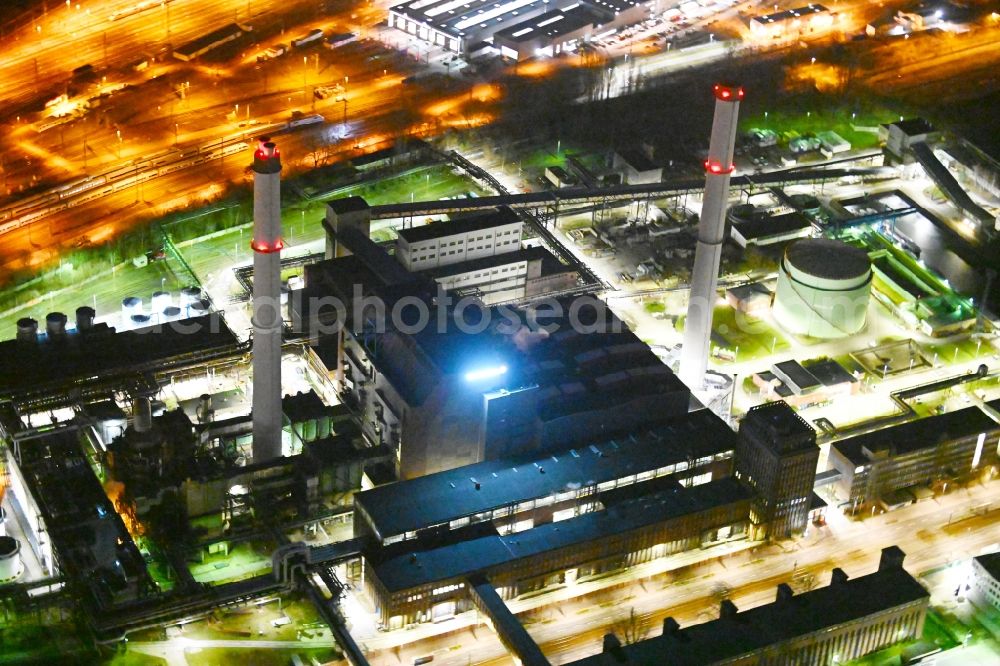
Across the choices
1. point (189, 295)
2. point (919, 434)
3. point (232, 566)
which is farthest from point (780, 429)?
point (189, 295)

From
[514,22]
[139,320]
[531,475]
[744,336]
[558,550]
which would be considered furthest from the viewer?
[514,22]

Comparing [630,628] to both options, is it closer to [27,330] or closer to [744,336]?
[744,336]

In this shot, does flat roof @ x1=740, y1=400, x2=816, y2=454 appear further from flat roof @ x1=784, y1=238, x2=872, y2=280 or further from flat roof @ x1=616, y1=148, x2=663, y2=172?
flat roof @ x1=616, y1=148, x2=663, y2=172

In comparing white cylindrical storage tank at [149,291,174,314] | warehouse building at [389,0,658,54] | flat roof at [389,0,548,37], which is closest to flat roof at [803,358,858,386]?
white cylindrical storage tank at [149,291,174,314]

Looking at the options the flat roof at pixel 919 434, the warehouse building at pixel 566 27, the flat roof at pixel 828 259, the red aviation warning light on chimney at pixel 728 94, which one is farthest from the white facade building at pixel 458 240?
the warehouse building at pixel 566 27

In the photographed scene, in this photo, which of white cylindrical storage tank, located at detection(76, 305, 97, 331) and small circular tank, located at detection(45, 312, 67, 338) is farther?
white cylindrical storage tank, located at detection(76, 305, 97, 331)

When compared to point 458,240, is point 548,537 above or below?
below

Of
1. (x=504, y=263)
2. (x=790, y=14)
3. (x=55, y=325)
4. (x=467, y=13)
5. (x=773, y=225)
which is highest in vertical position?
(x=467, y=13)
